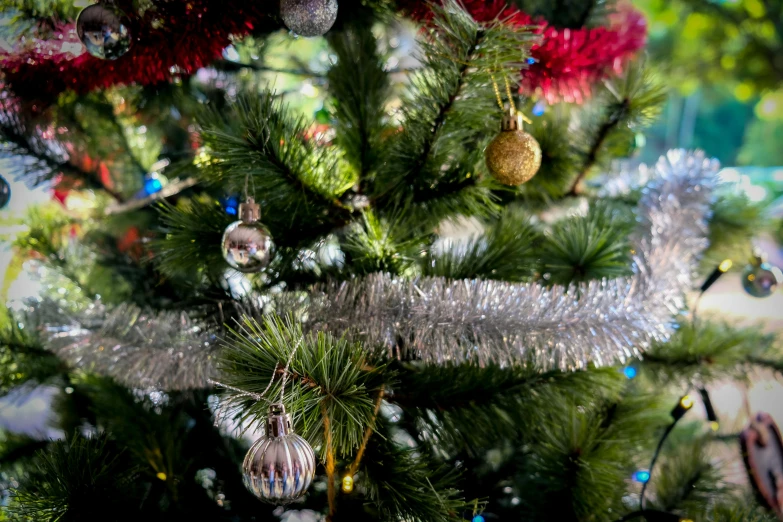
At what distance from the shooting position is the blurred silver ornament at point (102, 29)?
1.30ft

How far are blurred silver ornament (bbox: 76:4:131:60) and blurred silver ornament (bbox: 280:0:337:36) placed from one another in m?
0.11

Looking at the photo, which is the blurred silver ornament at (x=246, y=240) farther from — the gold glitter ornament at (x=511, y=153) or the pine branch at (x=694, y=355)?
the pine branch at (x=694, y=355)

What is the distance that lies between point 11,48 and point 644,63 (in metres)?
0.54

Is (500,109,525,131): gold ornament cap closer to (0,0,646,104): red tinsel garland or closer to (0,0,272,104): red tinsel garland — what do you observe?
(0,0,646,104): red tinsel garland

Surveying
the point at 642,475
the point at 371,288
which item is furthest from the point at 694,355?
the point at 371,288

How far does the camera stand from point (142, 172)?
718 millimetres

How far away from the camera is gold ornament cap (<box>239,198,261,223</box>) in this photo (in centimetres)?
42

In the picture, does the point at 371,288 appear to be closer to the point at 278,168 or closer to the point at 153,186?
the point at 278,168

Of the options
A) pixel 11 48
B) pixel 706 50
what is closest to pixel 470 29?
pixel 11 48

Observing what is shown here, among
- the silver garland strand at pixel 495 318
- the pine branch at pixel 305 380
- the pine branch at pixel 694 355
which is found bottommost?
the pine branch at pixel 305 380

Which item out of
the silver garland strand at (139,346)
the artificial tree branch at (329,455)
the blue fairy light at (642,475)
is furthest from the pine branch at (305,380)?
the blue fairy light at (642,475)

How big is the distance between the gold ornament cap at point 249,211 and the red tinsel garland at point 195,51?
0.13 meters

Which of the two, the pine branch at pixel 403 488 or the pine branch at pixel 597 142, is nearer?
the pine branch at pixel 403 488

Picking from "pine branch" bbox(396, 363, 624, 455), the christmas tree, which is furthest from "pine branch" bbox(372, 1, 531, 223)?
"pine branch" bbox(396, 363, 624, 455)
